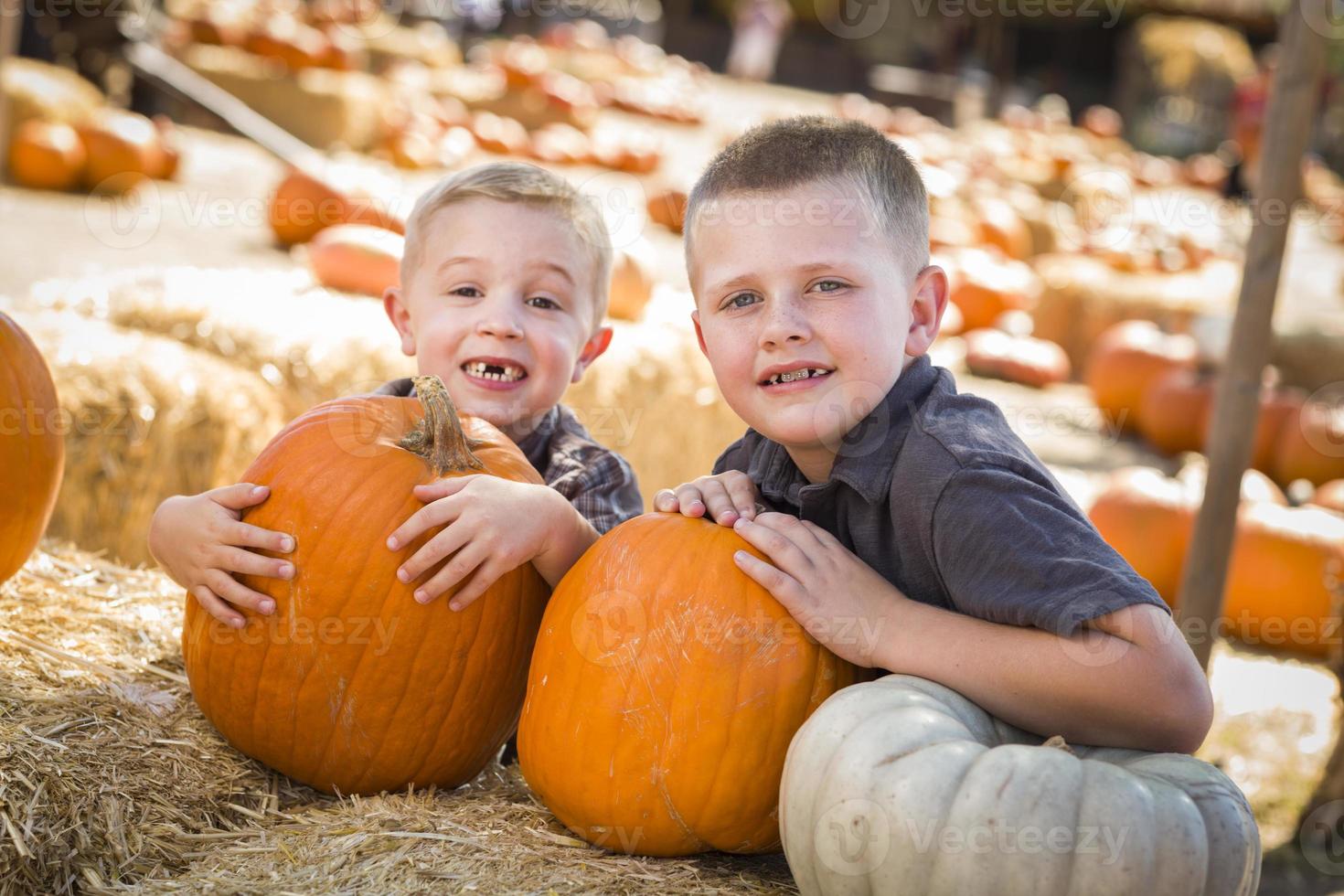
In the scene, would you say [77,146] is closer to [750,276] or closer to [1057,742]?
[750,276]

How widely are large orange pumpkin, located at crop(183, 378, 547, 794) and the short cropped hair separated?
63cm

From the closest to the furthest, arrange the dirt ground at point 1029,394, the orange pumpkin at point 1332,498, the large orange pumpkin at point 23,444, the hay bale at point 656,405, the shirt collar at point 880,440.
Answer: the shirt collar at point 880,440, the large orange pumpkin at point 23,444, the dirt ground at point 1029,394, the hay bale at point 656,405, the orange pumpkin at point 1332,498

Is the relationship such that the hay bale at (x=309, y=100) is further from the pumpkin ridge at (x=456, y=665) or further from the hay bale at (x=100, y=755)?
the pumpkin ridge at (x=456, y=665)

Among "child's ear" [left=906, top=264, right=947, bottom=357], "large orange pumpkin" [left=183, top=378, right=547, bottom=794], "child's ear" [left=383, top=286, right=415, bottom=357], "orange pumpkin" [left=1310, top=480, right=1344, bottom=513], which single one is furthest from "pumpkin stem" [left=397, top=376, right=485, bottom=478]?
"orange pumpkin" [left=1310, top=480, right=1344, bottom=513]

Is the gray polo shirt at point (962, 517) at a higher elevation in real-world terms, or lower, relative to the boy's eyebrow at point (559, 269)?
lower

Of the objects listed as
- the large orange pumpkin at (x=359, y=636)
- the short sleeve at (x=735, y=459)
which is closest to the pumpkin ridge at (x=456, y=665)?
the large orange pumpkin at (x=359, y=636)

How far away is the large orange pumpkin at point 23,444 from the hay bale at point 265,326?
1658mm

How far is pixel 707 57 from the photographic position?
23703 millimetres

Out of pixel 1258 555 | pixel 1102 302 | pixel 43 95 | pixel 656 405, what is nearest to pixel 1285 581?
pixel 1258 555

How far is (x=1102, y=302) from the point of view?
9.82m

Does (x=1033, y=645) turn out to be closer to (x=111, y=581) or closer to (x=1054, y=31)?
(x=111, y=581)

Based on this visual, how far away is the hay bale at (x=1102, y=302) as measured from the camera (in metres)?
9.49

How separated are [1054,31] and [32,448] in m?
28.5

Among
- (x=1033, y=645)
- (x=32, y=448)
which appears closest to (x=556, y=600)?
(x=1033, y=645)
